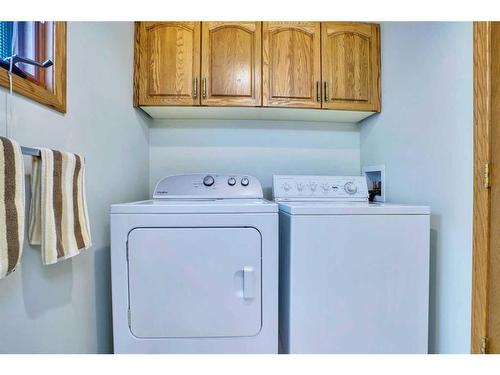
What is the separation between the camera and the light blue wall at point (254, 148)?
2.13 meters

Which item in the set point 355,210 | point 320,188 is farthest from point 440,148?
point 320,188

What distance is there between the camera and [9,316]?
32.9 inches

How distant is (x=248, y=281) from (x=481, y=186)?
41.7 inches

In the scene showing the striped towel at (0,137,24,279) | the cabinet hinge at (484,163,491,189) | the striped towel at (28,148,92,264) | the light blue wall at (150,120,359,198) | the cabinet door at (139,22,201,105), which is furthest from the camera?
the light blue wall at (150,120,359,198)

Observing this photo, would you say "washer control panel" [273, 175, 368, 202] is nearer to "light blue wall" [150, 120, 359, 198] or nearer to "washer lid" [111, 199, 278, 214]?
"light blue wall" [150, 120, 359, 198]

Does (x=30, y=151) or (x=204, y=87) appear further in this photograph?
(x=204, y=87)

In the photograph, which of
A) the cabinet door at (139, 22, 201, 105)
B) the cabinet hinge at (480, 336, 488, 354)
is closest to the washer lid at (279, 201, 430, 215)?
the cabinet hinge at (480, 336, 488, 354)

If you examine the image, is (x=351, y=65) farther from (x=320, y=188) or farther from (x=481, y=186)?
(x=481, y=186)

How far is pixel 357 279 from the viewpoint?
1.20m

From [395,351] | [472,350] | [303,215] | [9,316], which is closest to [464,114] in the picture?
[303,215]

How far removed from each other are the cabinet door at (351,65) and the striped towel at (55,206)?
1.57 metres

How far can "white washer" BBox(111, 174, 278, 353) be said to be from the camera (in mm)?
1187

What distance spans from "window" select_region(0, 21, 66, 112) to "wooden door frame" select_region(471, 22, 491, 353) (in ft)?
5.67

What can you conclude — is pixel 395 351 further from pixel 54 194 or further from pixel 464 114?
pixel 54 194
